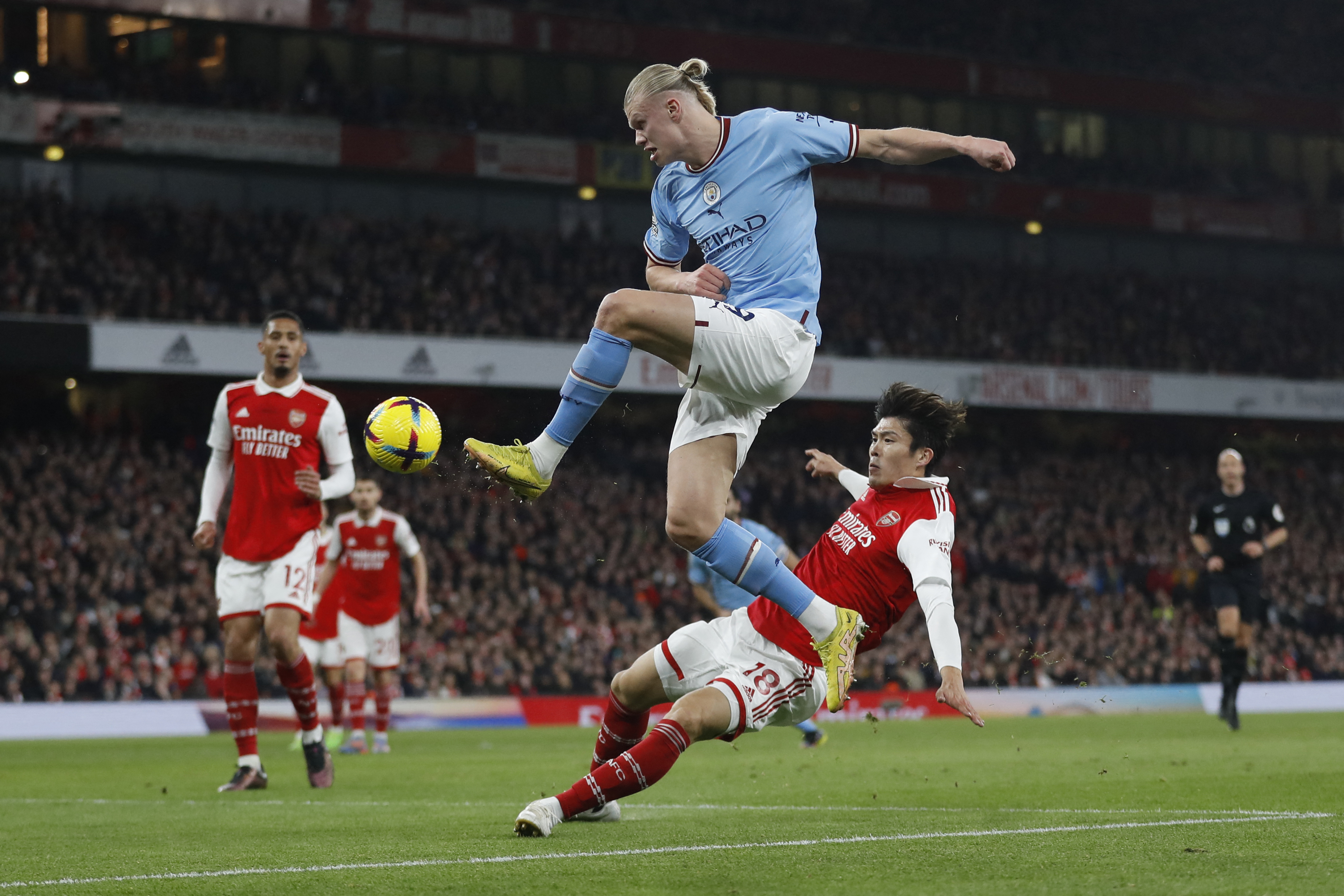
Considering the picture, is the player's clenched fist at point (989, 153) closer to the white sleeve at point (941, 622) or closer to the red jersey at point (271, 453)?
the white sleeve at point (941, 622)

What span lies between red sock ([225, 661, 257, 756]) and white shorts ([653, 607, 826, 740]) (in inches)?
148

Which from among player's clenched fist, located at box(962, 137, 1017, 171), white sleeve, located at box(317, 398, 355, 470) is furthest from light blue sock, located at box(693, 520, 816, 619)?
white sleeve, located at box(317, 398, 355, 470)

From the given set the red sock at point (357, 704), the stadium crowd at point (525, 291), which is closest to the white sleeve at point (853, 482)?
the red sock at point (357, 704)

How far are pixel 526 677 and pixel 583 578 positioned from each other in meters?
3.49

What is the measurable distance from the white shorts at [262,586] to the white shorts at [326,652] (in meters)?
5.81

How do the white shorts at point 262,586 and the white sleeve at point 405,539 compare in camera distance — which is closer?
the white shorts at point 262,586

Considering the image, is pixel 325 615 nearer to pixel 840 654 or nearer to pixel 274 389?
pixel 274 389

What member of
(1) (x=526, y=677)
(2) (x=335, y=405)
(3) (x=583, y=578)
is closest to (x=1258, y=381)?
(3) (x=583, y=578)

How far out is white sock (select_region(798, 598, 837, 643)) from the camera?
217 inches

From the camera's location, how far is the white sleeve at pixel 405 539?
45.2ft

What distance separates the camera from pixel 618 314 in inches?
218

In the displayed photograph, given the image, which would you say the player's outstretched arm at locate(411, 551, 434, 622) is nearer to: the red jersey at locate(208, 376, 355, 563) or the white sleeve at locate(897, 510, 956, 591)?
the red jersey at locate(208, 376, 355, 563)

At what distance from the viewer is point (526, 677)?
2150 centimetres

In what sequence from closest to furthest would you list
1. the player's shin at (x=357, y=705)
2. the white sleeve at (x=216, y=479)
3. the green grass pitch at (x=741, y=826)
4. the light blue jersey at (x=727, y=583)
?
the green grass pitch at (x=741, y=826) < the white sleeve at (x=216, y=479) < the light blue jersey at (x=727, y=583) < the player's shin at (x=357, y=705)
